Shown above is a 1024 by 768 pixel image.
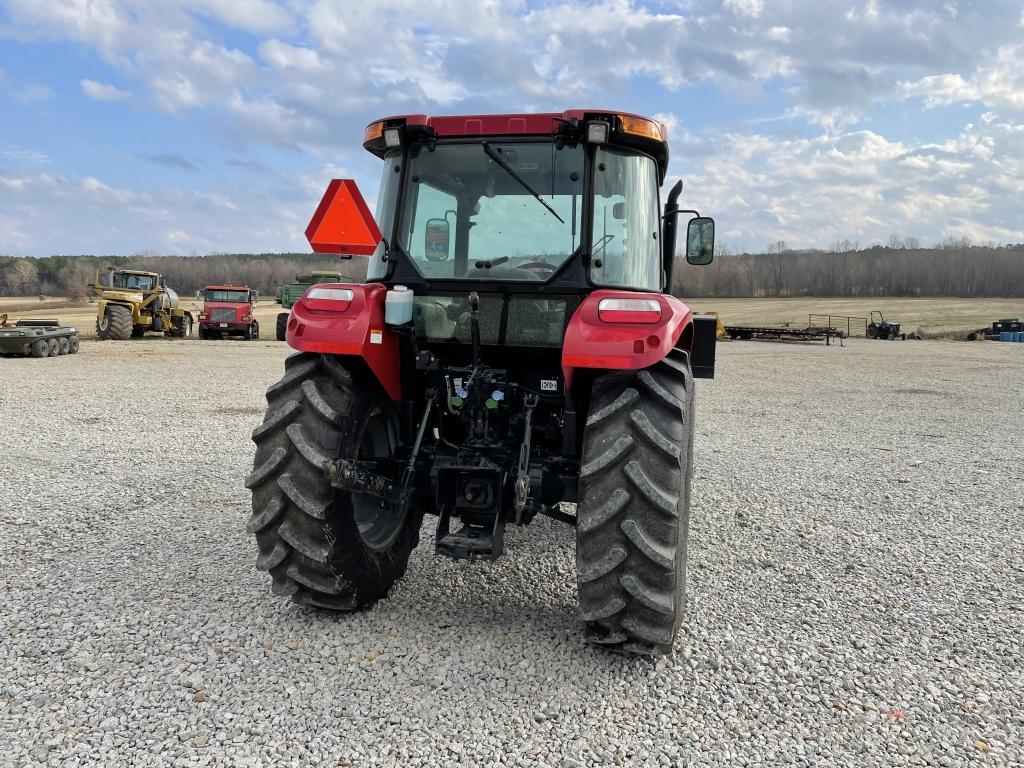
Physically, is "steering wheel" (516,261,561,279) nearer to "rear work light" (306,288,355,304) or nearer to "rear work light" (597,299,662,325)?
"rear work light" (597,299,662,325)

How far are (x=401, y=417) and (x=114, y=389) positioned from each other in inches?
452

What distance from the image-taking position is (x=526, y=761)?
276 cm

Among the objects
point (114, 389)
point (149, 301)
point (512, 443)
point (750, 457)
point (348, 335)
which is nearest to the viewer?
point (348, 335)

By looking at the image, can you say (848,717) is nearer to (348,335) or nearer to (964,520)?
(348,335)

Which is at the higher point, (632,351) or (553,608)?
(632,351)

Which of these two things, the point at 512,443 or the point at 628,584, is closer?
the point at 628,584

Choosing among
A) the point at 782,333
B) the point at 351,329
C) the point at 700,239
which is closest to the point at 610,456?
the point at 351,329

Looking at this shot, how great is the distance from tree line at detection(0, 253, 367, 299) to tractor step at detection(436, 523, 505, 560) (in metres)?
77.3

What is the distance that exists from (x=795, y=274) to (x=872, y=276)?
340 inches

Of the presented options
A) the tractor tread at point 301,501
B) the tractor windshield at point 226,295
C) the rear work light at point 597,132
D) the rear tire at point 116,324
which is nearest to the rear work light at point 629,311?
the rear work light at point 597,132

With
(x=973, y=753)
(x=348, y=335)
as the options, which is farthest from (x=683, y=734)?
(x=348, y=335)

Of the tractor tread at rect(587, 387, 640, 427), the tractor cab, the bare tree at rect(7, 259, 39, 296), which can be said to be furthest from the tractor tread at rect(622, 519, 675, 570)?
the bare tree at rect(7, 259, 39, 296)

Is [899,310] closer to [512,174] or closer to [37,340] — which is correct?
[37,340]

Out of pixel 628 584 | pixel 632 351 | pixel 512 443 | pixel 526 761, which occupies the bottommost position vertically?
pixel 526 761
